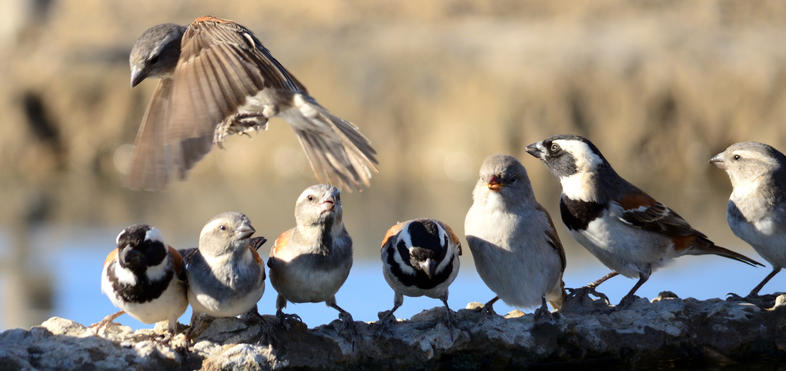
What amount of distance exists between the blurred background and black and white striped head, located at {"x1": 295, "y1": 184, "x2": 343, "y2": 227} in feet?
26.6

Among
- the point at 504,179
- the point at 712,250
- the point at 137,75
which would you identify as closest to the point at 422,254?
the point at 504,179

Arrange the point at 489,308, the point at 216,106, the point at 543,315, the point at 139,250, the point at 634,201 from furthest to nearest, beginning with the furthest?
the point at 634,201, the point at 489,308, the point at 543,315, the point at 139,250, the point at 216,106

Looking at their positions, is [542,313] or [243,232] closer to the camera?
[243,232]

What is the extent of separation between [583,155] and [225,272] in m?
2.12

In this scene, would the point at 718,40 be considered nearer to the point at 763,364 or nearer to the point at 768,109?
the point at 768,109

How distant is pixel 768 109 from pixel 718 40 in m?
2.16

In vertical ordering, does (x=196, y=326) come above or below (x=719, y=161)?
below

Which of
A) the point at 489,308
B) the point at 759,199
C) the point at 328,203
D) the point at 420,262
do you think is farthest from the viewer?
the point at 759,199

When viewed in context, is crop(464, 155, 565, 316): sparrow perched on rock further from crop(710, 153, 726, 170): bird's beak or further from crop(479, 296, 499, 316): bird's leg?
crop(710, 153, 726, 170): bird's beak

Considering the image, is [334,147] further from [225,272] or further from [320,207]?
[225,272]

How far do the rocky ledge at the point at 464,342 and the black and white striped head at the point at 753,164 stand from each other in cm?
68

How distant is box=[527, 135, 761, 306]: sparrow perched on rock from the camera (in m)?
5.48

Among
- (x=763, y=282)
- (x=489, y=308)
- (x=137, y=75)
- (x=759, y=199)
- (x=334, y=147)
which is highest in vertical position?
(x=137, y=75)

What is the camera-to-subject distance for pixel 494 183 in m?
5.19
